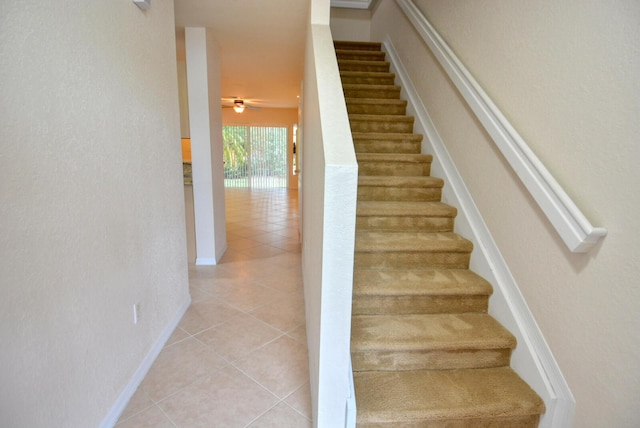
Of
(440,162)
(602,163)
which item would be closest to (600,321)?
(602,163)

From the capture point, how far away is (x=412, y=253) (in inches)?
82.0

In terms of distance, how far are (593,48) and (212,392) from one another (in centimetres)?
243

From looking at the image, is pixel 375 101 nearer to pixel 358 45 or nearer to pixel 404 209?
pixel 404 209

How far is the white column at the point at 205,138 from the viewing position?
10.5ft

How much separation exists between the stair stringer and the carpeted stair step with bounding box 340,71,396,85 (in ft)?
3.31

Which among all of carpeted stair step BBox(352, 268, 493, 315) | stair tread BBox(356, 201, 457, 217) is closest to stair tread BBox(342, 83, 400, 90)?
stair tread BBox(356, 201, 457, 217)

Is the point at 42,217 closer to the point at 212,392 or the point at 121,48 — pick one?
the point at 121,48

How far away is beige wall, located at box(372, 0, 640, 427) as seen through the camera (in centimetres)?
113

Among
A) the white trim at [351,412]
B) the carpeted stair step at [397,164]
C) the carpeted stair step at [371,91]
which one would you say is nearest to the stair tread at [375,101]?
the carpeted stair step at [371,91]

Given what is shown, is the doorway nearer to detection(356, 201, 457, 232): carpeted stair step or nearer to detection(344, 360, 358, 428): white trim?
detection(356, 201, 457, 232): carpeted stair step

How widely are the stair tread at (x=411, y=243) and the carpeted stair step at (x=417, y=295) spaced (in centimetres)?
21

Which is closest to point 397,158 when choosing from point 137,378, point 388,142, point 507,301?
point 388,142

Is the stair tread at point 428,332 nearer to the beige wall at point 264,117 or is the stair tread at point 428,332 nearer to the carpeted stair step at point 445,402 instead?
the carpeted stair step at point 445,402

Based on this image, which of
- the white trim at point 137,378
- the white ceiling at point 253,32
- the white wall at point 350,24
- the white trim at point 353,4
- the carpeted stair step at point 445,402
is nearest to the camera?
the carpeted stair step at point 445,402
